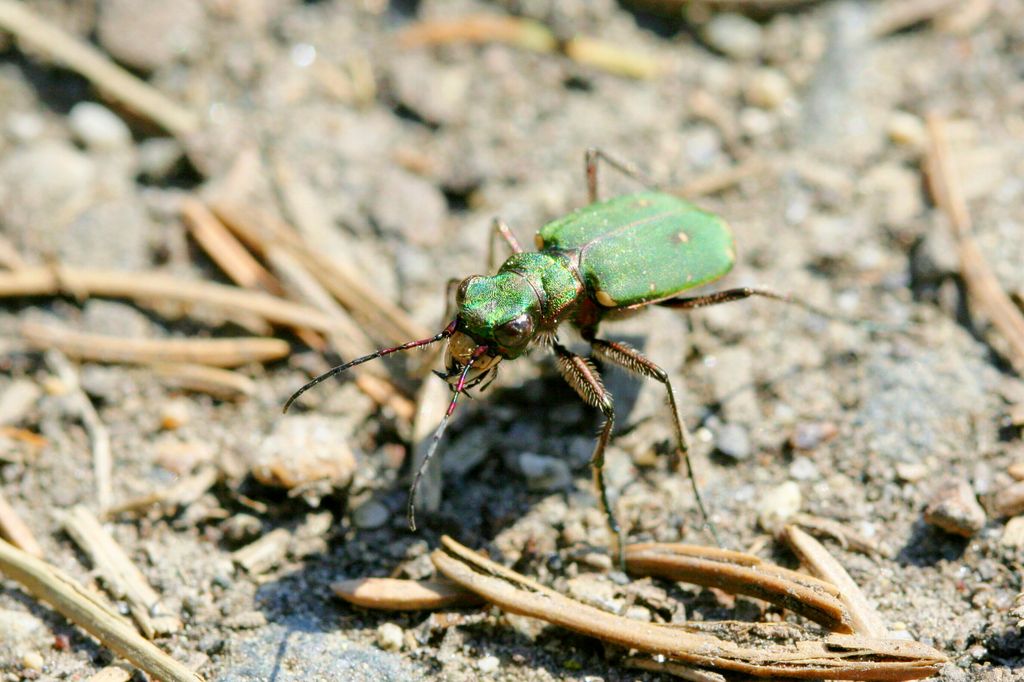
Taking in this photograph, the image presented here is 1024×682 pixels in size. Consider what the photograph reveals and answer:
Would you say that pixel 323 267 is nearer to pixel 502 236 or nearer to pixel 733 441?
pixel 502 236

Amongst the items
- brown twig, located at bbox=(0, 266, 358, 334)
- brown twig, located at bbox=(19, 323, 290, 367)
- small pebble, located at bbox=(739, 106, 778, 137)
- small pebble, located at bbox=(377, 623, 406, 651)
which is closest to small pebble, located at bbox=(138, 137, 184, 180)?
brown twig, located at bbox=(0, 266, 358, 334)

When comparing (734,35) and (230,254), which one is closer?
(230,254)

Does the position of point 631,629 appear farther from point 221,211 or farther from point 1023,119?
point 1023,119

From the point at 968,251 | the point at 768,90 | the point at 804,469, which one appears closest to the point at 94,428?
the point at 804,469

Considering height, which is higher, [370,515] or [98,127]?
[98,127]

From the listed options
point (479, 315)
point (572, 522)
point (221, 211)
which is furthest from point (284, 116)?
point (572, 522)
